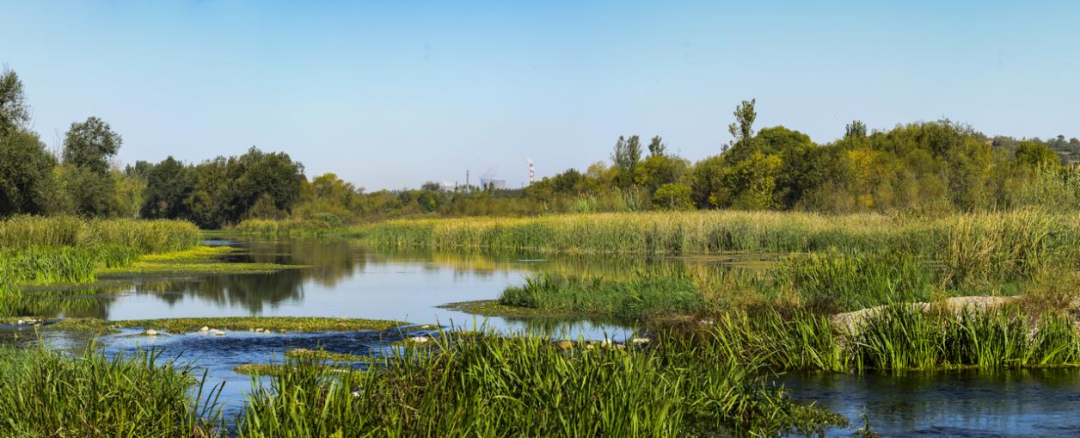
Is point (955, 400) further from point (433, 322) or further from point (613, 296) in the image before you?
point (433, 322)

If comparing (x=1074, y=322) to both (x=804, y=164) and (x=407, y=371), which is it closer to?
(x=407, y=371)

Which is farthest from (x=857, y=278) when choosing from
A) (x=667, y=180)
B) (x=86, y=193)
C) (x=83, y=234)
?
(x=667, y=180)

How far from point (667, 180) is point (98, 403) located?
2881 inches

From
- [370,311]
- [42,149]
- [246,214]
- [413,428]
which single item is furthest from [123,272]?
[246,214]

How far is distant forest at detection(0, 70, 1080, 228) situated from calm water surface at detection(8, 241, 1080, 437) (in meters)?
9.58

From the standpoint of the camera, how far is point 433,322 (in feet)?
64.4

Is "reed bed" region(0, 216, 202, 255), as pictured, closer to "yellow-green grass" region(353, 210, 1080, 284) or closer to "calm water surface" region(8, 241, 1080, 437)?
"calm water surface" region(8, 241, 1080, 437)

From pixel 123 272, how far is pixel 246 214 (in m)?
68.6

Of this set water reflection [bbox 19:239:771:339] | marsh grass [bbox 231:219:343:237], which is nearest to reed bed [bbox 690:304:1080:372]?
water reflection [bbox 19:239:771:339]

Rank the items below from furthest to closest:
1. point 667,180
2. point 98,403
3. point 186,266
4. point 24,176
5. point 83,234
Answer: point 667,180 → point 24,176 → point 186,266 → point 83,234 → point 98,403

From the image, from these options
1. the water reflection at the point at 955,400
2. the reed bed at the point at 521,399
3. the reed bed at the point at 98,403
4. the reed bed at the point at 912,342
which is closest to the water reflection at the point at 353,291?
the reed bed at the point at 912,342

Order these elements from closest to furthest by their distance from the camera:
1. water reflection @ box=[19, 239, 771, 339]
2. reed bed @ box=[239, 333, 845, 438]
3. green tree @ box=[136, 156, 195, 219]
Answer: reed bed @ box=[239, 333, 845, 438], water reflection @ box=[19, 239, 771, 339], green tree @ box=[136, 156, 195, 219]

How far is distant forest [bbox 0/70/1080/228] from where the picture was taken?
4144 cm

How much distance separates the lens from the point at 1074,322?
14672 millimetres
